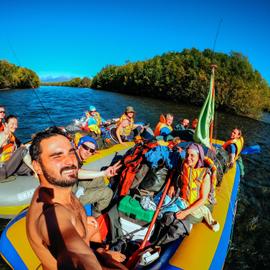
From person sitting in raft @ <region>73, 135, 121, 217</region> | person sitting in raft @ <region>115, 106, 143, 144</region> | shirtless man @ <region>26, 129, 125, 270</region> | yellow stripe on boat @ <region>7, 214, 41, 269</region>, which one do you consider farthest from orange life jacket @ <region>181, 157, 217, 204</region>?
person sitting in raft @ <region>115, 106, 143, 144</region>

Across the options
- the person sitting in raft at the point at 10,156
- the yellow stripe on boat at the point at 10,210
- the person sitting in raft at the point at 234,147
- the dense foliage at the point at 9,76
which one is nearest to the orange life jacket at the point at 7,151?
the person sitting in raft at the point at 10,156

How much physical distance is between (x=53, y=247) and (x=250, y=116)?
81.9 ft

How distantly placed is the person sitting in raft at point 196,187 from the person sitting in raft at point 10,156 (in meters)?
3.06

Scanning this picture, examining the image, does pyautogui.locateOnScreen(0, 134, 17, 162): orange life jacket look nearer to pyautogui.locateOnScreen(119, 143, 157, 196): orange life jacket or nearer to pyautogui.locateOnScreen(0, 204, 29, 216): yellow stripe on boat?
pyautogui.locateOnScreen(0, 204, 29, 216): yellow stripe on boat

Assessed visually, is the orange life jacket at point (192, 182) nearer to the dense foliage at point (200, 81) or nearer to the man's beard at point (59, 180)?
the man's beard at point (59, 180)

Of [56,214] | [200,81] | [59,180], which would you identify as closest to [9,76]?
[200,81]

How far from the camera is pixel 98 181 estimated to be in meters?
3.87

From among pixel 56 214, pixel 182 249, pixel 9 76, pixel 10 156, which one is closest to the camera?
pixel 56 214

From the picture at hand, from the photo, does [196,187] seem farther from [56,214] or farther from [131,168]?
[56,214]

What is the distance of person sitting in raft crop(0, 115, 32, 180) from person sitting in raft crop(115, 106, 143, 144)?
10.9 feet

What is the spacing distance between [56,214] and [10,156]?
12.7ft

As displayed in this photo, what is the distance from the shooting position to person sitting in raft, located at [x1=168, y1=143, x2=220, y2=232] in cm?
345

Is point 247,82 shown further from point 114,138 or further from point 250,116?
point 114,138

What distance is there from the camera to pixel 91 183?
3840 mm
